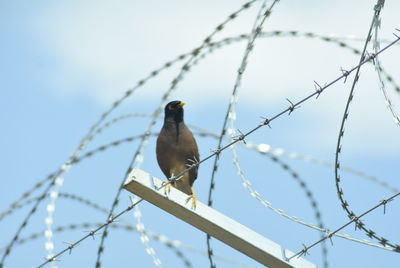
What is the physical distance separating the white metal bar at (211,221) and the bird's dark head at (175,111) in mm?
2868

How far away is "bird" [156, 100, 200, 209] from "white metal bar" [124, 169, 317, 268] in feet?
8.17

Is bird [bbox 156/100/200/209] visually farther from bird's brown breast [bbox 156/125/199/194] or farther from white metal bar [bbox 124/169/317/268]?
white metal bar [bbox 124/169/317/268]

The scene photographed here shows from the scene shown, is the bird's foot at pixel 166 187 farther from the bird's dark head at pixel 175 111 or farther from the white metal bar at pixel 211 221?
the bird's dark head at pixel 175 111

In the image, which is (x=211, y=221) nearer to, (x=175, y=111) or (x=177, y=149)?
(x=177, y=149)

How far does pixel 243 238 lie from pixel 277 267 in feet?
1.15

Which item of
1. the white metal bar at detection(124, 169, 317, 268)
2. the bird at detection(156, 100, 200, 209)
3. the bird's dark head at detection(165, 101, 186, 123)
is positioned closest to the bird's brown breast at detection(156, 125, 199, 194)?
the bird at detection(156, 100, 200, 209)

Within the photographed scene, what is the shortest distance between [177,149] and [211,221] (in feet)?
8.89

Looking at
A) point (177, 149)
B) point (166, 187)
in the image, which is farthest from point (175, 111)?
point (166, 187)

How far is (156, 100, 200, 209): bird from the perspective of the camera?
7727mm

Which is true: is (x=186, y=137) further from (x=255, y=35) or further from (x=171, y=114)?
(x=255, y=35)

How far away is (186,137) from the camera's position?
7.81 metres

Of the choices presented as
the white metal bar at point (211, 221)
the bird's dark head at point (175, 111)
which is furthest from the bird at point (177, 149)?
the white metal bar at point (211, 221)

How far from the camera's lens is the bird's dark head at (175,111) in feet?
26.3

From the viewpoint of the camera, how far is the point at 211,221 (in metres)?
5.06
